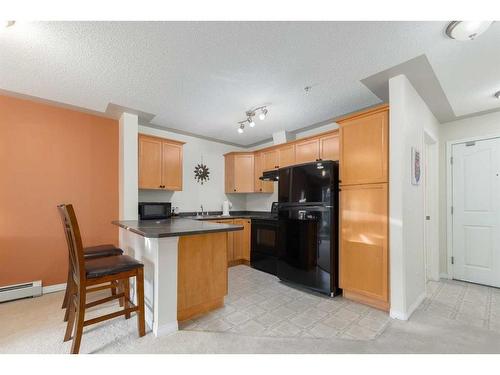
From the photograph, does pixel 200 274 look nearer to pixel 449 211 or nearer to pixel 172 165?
pixel 172 165

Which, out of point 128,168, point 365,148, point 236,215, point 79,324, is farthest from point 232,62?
point 236,215

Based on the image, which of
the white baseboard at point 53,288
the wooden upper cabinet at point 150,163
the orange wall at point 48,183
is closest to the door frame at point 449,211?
the wooden upper cabinet at point 150,163

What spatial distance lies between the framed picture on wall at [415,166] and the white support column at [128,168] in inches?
137

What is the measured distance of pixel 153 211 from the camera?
3.38 m

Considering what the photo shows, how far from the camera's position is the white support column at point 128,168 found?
3.25 m

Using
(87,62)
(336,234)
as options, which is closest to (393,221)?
(336,234)

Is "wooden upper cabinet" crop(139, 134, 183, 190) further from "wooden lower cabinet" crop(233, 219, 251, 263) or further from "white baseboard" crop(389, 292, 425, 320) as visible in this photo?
"white baseboard" crop(389, 292, 425, 320)

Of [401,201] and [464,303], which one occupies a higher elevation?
[401,201]

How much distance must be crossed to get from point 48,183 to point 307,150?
11.9ft

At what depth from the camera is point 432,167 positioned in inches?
138

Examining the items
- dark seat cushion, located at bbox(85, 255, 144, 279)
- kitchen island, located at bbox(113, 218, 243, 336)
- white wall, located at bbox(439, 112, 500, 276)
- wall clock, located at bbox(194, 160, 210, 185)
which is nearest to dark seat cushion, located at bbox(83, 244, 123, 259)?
kitchen island, located at bbox(113, 218, 243, 336)

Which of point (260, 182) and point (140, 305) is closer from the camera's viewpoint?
point (140, 305)

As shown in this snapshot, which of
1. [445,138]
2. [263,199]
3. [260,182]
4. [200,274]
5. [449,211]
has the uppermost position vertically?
[445,138]

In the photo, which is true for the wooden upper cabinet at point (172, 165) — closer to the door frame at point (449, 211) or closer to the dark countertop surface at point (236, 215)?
the dark countertop surface at point (236, 215)
